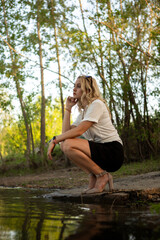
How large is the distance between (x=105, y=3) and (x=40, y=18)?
3461 millimetres

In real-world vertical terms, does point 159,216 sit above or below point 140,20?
below

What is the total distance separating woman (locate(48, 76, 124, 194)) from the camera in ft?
11.5

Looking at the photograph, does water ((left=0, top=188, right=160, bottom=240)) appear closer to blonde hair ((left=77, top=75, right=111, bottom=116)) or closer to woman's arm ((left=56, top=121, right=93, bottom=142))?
woman's arm ((left=56, top=121, right=93, bottom=142))

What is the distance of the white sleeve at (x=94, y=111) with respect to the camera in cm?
348

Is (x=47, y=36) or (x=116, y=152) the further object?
(x=47, y=36)

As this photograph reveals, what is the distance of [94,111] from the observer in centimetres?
351

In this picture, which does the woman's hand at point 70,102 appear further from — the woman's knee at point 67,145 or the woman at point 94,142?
the woman's knee at point 67,145

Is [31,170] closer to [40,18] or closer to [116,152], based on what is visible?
[40,18]

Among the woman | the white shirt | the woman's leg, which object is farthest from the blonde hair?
the woman's leg

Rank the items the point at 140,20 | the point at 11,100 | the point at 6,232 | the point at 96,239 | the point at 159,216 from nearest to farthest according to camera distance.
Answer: the point at 96,239 < the point at 6,232 < the point at 159,216 < the point at 140,20 < the point at 11,100

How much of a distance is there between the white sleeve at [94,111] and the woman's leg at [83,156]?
0.97 ft

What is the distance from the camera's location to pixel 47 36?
12.2m

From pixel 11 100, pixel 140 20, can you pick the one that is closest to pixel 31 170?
pixel 11 100

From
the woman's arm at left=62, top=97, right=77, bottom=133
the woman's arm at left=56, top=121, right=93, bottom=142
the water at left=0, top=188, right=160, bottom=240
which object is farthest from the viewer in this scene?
the woman's arm at left=62, top=97, right=77, bottom=133
